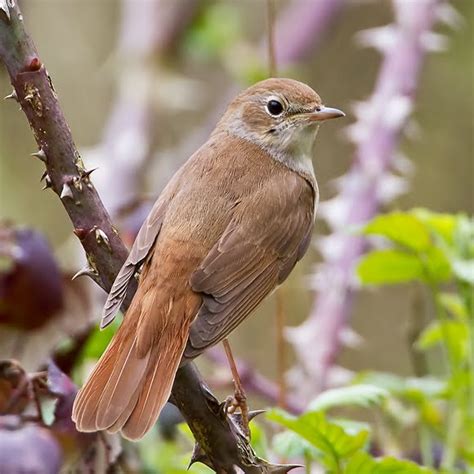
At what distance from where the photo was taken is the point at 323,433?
2.06 metres

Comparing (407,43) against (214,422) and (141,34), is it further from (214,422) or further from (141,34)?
(214,422)

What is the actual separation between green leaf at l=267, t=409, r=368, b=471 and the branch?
35.9 inches

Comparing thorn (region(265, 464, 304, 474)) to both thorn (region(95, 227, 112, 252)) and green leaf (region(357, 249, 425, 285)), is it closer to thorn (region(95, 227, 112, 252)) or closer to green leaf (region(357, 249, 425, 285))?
thorn (region(95, 227, 112, 252))

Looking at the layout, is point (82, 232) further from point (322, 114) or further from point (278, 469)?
point (322, 114)

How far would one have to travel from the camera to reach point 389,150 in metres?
3.35

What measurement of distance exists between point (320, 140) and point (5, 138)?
78.4 inches

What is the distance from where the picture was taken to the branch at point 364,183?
3086mm

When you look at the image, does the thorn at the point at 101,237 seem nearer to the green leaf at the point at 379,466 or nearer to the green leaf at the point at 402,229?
Result: the green leaf at the point at 379,466

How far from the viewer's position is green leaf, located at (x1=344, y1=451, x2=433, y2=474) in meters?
2.01

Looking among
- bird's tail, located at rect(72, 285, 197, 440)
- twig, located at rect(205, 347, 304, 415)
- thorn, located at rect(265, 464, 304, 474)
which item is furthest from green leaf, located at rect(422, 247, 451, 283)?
thorn, located at rect(265, 464, 304, 474)

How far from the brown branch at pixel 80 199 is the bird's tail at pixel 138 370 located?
0.16 metres

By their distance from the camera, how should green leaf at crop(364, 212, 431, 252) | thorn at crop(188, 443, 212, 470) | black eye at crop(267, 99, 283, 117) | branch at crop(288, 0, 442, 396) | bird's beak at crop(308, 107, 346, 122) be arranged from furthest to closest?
black eye at crop(267, 99, 283, 117) < bird's beak at crop(308, 107, 346, 122) < branch at crop(288, 0, 442, 396) < green leaf at crop(364, 212, 431, 252) < thorn at crop(188, 443, 212, 470)

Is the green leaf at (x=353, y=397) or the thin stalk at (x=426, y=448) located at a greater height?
the green leaf at (x=353, y=397)

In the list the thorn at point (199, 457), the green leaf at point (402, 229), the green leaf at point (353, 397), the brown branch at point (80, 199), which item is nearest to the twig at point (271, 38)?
the green leaf at point (402, 229)
